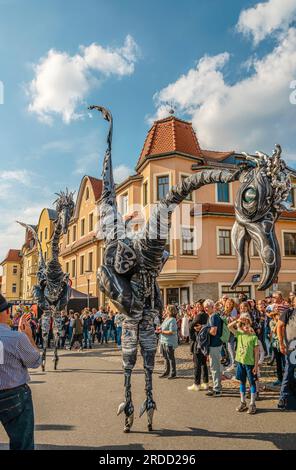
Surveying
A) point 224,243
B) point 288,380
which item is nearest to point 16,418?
point 288,380

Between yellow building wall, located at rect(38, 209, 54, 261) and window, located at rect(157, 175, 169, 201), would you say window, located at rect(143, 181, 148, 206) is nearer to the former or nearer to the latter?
window, located at rect(157, 175, 169, 201)

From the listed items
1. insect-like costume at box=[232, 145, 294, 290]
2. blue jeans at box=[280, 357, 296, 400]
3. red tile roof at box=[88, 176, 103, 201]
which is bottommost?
blue jeans at box=[280, 357, 296, 400]

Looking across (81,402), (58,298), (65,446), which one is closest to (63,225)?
(58,298)

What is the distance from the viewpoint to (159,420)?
537 centimetres

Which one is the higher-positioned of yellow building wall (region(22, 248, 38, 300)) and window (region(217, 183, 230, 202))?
window (region(217, 183, 230, 202))

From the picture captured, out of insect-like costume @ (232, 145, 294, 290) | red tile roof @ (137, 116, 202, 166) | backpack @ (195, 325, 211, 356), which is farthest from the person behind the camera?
red tile roof @ (137, 116, 202, 166)

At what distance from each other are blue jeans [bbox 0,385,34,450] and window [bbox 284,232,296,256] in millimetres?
23895

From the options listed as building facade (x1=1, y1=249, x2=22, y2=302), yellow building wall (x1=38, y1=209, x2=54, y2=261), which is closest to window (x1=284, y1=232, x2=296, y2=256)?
yellow building wall (x1=38, y1=209, x2=54, y2=261)

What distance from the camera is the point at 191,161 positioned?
23.0 metres

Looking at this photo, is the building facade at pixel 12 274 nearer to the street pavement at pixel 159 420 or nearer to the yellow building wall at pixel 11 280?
the yellow building wall at pixel 11 280

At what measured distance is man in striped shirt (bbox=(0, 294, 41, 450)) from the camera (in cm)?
307

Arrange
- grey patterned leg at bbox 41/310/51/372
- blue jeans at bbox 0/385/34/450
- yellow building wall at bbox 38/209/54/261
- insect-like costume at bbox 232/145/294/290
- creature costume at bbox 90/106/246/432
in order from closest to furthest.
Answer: blue jeans at bbox 0/385/34/450, insect-like costume at bbox 232/145/294/290, creature costume at bbox 90/106/246/432, grey patterned leg at bbox 41/310/51/372, yellow building wall at bbox 38/209/54/261

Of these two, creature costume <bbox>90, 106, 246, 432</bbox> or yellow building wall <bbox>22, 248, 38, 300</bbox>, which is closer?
creature costume <bbox>90, 106, 246, 432</bbox>
